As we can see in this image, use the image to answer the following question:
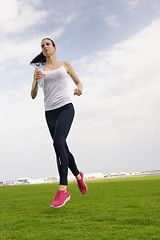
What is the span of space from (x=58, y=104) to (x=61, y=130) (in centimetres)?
54

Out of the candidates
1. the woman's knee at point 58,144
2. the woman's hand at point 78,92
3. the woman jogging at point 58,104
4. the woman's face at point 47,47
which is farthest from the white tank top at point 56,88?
the woman's knee at point 58,144

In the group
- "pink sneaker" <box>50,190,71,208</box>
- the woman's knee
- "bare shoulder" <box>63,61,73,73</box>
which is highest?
"bare shoulder" <box>63,61,73,73</box>

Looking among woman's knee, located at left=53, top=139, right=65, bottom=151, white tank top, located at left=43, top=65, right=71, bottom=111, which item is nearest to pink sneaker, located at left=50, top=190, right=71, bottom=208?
woman's knee, located at left=53, top=139, right=65, bottom=151

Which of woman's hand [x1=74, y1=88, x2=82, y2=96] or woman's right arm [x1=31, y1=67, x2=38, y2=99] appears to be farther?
woman's right arm [x1=31, y1=67, x2=38, y2=99]

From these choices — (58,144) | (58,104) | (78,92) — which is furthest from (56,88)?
(58,144)

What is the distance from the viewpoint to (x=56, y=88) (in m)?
4.55

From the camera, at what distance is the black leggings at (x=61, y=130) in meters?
4.30

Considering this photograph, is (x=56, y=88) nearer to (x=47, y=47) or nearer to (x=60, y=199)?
(x=47, y=47)

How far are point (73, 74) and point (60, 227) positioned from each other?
9.89ft

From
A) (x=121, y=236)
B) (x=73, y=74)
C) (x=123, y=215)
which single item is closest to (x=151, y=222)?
(x=123, y=215)

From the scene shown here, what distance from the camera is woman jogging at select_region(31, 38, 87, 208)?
430 cm

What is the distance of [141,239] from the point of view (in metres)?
3.32

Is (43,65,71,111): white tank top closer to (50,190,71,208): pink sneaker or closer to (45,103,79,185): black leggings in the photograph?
(45,103,79,185): black leggings

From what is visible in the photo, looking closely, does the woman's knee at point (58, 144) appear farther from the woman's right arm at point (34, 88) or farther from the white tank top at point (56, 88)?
the woman's right arm at point (34, 88)
